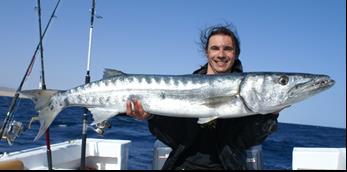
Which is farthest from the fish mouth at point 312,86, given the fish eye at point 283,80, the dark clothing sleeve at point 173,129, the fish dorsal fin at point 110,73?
the fish dorsal fin at point 110,73

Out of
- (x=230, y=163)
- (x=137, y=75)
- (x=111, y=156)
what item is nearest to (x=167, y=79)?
(x=137, y=75)

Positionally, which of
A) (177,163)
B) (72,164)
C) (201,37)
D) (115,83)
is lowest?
(72,164)

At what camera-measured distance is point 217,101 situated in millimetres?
4305

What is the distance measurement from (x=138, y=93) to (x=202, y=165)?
3.52 ft

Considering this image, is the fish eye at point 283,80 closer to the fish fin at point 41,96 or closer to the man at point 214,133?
the man at point 214,133

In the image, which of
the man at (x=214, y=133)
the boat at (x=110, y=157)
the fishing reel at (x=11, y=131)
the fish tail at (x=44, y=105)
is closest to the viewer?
the man at (x=214, y=133)

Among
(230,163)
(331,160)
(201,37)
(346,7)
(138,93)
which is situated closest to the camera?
(230,163)

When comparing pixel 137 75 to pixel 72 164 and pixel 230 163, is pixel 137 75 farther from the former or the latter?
pixel 72 164

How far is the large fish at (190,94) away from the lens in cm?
428

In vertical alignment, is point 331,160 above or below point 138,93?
below

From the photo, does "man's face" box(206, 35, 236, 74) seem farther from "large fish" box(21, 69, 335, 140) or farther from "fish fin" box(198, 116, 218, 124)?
"fish fin" box(198, 116, 218, 124)

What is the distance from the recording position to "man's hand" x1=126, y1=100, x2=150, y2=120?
14.9 feet

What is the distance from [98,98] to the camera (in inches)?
190

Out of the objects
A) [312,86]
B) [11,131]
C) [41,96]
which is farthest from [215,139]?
[11,131]
